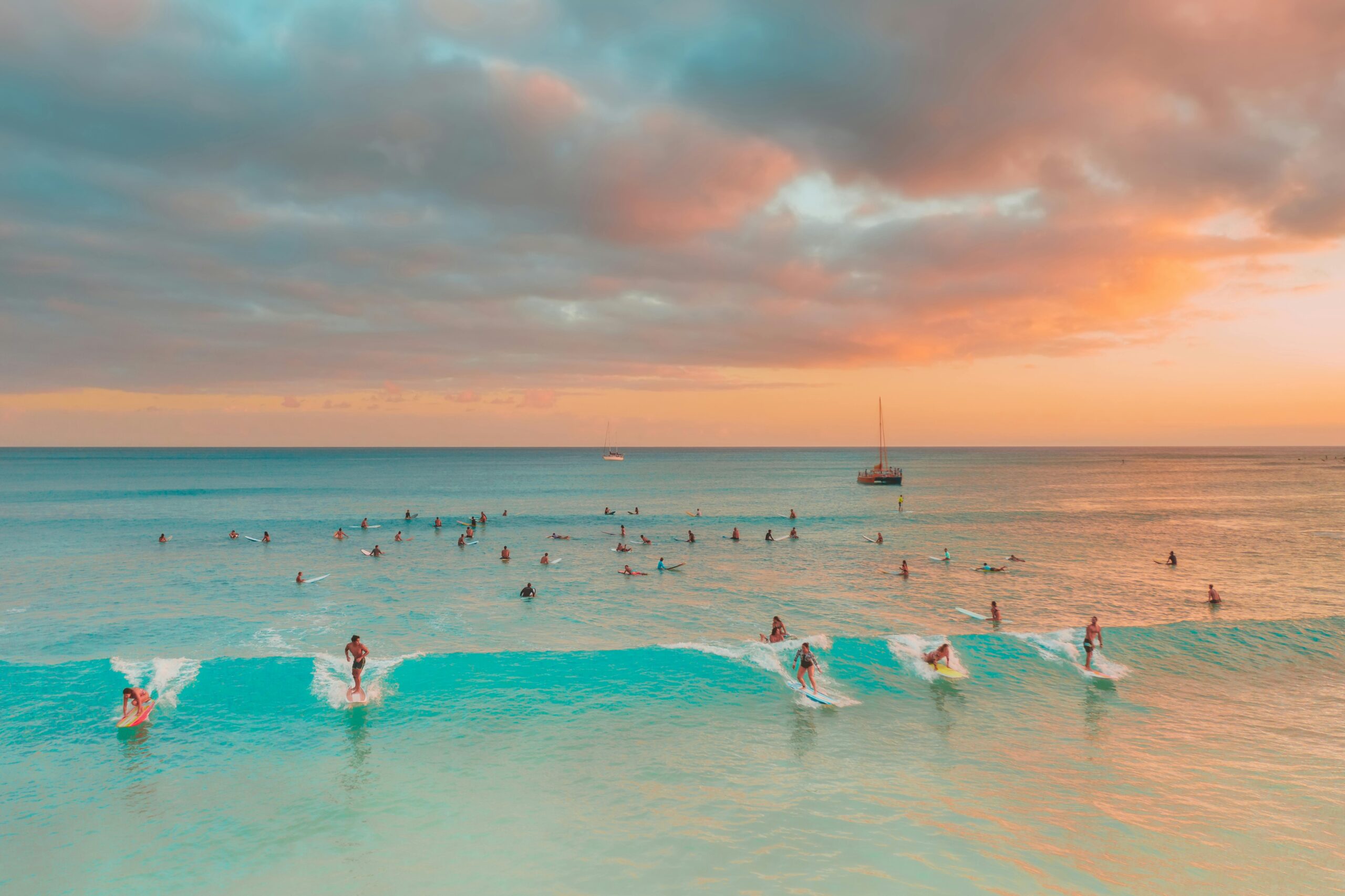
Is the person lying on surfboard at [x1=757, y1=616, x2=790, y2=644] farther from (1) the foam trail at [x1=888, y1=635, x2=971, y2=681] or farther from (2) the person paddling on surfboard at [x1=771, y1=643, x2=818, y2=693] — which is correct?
(1) the foam trail at [x1=888, y1=635, x2=971, y2=681]

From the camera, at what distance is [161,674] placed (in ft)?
74.4

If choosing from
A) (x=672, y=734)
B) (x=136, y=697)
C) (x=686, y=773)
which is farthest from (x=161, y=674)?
(x=686, y=773)

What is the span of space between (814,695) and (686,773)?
6.39m

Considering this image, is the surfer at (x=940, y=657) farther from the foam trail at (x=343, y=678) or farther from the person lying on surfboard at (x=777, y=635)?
the foam trail at (x=343, y=678)

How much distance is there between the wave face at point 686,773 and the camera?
12859 millimetres

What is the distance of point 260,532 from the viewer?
6706 centimetres

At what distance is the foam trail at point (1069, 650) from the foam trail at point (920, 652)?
3.20 metres

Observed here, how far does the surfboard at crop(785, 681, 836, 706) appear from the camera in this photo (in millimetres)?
20984

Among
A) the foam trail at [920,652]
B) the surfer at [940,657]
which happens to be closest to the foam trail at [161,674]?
the foam trail at [920,652]

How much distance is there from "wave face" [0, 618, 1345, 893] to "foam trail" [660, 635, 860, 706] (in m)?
0.30

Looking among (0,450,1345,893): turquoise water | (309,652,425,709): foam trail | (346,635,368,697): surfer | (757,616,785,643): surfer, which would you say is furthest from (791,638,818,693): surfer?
(346,635,368,697): surfer

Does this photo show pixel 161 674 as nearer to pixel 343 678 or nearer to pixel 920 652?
pixel 343 678

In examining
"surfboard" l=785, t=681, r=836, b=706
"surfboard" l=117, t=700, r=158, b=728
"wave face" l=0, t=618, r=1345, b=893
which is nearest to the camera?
"wave face" l=0, t=618, r=1345, b=893

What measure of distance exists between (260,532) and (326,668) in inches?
2027
